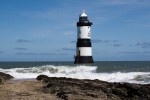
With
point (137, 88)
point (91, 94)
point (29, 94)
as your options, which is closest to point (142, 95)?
point (137, 88)

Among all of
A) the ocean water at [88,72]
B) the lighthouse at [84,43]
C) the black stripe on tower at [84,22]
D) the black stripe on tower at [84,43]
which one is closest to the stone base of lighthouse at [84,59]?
the lighthouse at [84,43]

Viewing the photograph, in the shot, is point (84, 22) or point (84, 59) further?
point (84, 22)

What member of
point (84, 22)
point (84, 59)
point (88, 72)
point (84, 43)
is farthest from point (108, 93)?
point (84, 22)

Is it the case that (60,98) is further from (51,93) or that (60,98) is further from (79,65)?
(79,65)

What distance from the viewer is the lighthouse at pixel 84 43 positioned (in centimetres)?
3709

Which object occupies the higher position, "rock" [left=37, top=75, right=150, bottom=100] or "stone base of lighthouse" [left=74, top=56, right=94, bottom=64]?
"stone base of lighthouse" [left=74, top=56, right=94, bottom=64]

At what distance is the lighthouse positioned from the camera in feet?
122

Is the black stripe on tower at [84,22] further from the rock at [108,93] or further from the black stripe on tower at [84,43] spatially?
the rock at [108,93]

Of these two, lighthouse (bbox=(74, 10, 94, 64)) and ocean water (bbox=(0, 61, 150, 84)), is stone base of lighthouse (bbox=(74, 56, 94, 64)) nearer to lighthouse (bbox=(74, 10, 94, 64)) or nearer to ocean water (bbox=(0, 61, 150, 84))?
lighthouse (bbox=(74, 10, 94, 64))

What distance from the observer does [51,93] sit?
505 inches

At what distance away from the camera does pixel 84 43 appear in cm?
3716

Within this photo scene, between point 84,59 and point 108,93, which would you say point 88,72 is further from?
point 108,93

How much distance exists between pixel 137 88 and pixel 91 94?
1.45 metres

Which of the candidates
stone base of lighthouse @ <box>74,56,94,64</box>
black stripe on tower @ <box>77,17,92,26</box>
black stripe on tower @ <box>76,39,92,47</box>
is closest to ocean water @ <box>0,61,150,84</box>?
stone base of lighthouse @ <box>74,56,94,64</box>
